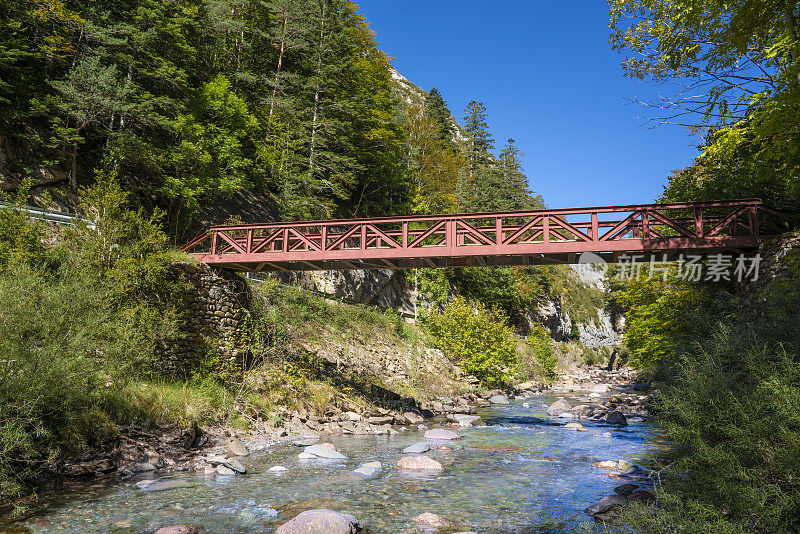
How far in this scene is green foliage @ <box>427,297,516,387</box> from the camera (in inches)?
1176

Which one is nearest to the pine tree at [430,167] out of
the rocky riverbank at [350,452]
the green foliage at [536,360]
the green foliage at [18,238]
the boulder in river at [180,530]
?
the green foliage at [536,360]

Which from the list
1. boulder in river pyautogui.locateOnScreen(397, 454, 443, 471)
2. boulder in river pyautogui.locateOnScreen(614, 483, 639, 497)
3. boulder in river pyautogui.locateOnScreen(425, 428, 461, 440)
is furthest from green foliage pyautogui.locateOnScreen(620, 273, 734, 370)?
boulder in river pyautogui.locateOnScreen(397, 454, 443, 471)

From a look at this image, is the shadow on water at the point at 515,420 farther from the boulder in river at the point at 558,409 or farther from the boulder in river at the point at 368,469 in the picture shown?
the boulder in river at the point at 368,469

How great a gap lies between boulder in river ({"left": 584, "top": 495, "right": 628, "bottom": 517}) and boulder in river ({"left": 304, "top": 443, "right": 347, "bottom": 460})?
676 cm

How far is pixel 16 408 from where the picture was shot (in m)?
7.93

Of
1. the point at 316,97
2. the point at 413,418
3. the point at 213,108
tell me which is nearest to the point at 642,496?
the point at 413,418

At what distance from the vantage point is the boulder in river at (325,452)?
12469 mm

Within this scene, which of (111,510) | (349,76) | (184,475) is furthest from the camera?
(349,76)

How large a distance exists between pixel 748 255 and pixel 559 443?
9396mm

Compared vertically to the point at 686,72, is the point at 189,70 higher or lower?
higher

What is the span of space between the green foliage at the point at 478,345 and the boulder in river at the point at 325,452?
59.3 ft

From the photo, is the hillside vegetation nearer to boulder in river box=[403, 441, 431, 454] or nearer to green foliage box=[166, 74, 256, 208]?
boulder in river box=[403, 441, 431, 454]

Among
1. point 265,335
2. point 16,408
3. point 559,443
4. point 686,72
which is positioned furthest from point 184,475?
point 686,72

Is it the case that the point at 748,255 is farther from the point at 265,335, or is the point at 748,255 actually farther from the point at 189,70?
the point at 189,70
